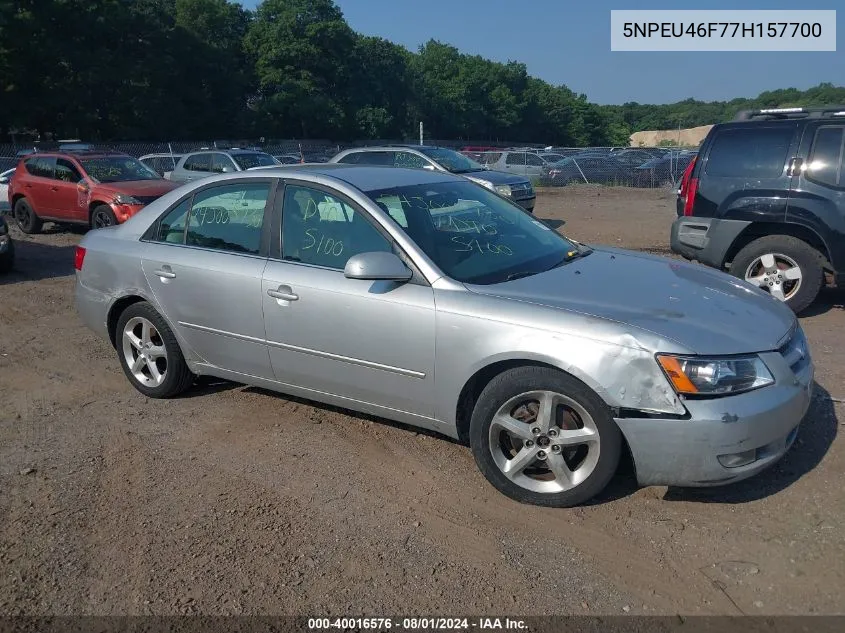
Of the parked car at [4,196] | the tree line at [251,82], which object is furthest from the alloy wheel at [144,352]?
the tree line at [251,82]

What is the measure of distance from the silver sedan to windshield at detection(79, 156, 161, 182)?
28.5 ft

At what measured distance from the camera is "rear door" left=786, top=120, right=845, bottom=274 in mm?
6707

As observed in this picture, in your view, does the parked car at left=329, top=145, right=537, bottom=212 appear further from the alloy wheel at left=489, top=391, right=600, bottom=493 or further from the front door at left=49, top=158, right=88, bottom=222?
the alloy wheel at left=489, top=391, right=600, bottom=493

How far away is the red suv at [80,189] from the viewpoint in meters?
12.6

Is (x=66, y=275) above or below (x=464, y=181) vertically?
below

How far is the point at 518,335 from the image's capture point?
3529mm

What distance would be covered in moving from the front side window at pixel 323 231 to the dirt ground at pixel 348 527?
1.10m

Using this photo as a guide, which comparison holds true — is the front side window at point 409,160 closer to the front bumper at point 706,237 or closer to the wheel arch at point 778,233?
the front bumper at point 706,237

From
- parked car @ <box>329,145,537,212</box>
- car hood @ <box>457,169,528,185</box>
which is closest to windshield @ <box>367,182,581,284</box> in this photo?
car hood @ <box>457,169,528,185</box>

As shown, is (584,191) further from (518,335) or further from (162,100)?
(162,100)

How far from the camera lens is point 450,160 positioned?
608 inches

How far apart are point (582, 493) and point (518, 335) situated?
800 mm

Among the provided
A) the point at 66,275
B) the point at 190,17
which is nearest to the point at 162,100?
the point at 190,17

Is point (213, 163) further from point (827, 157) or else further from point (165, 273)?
point (827, 157)
